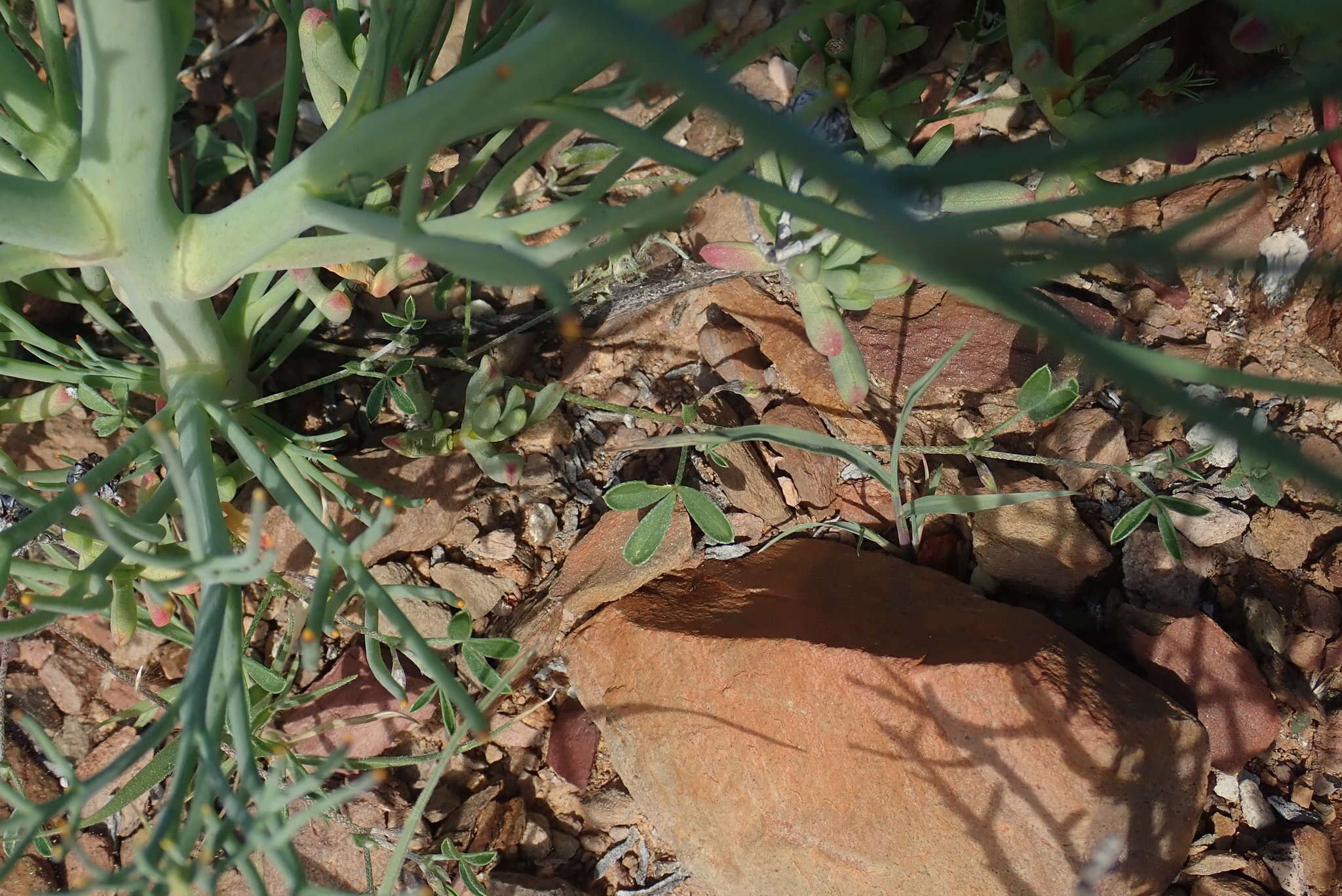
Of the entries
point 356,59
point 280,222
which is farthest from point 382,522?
point 356,59

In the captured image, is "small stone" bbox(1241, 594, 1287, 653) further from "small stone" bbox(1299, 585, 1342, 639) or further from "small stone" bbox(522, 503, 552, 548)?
"small stone" bbox(522, 503, 552, 548)

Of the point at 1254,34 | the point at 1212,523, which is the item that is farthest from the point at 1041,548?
the point at 1254,34

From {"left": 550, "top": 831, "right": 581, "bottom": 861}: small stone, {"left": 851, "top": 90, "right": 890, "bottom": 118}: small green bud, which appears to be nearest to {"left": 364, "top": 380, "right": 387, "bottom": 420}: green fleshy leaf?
{"left": 550, "top": 831, "right": 581, "bottom": 861}: small stone

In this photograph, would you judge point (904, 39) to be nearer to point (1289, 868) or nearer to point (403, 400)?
point (403, 400)

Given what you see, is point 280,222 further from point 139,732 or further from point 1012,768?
point 1012,768

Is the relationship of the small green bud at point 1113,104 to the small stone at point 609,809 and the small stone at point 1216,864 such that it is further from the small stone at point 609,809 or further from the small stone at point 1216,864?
the small stone at point 609,809
